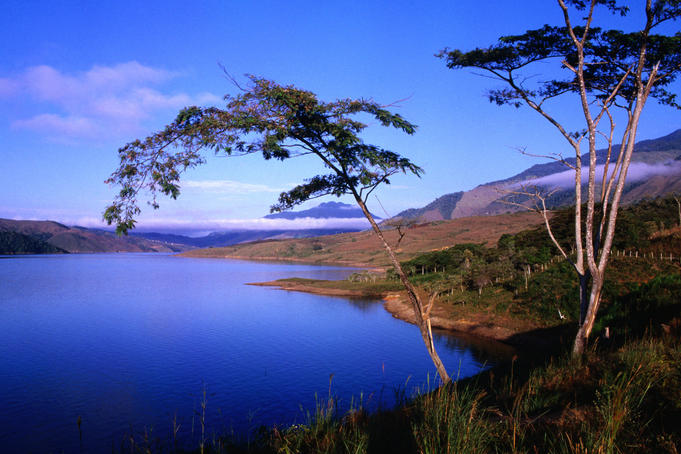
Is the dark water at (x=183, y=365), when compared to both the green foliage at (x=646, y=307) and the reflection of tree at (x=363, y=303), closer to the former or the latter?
the reflection of tree at (x=363, y=303)

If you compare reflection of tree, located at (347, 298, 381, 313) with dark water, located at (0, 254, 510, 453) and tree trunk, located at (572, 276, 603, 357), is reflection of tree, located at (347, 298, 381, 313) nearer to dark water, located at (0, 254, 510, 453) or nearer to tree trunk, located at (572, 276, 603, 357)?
dark water, located at (0, 254, 510, 453)

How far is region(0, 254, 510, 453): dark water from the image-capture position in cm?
1623

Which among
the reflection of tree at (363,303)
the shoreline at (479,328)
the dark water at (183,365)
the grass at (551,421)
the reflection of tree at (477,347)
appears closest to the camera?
the grass at (551,421)

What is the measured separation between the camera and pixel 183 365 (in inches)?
973

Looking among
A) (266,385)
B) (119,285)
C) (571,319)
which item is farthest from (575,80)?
(119,285)

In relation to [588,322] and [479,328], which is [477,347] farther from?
[588,322]

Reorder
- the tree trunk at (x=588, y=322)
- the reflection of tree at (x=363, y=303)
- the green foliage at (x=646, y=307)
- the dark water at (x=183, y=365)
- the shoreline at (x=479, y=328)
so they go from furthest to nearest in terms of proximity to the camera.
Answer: the reflection of tree at (x=363, y=303) < the shoreline at (x=479, y=328) < the green foliage at (x=646, y=307) < the dark water at (x=183, y=365) < the tree trunk at (x=588, y=322)

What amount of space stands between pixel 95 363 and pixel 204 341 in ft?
25.5

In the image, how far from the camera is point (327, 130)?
11.2 meters

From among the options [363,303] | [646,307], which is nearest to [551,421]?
[646,307]

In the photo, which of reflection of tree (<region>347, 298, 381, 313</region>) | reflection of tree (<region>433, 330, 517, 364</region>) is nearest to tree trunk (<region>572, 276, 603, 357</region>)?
reflection of tree (<region>433, 330, 517, 364</region>)

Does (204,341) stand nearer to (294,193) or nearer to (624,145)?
(294,193)

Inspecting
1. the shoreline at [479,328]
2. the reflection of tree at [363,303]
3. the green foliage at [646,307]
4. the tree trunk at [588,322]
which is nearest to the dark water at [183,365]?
the reflection of tree at [363,303]

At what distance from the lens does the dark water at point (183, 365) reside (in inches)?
639
